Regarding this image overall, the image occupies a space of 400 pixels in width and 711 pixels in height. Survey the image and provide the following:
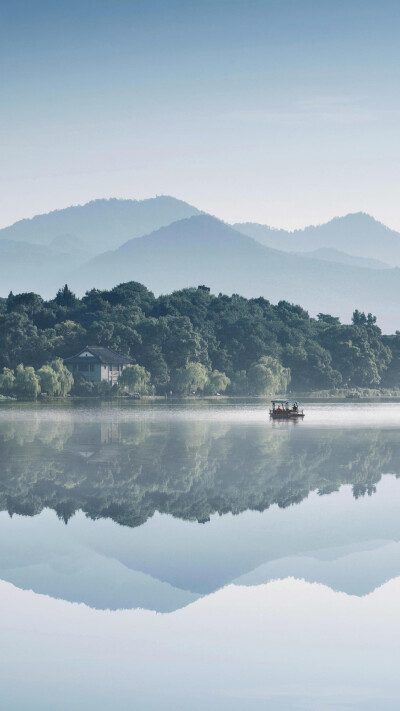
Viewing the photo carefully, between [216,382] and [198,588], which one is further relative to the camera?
[216,382]

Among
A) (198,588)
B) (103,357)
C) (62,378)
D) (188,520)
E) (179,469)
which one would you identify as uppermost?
(103,357)

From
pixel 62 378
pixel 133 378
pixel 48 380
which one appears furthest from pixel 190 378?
pixel 48 380

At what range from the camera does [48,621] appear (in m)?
12.4

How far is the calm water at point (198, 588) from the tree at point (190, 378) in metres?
79.5

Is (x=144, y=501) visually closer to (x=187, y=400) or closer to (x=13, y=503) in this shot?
(x=13, y=503)

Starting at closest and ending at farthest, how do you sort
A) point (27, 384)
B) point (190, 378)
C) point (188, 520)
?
point (188, 520)
point (27, 384)
point (190, 378)

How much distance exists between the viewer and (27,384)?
9538 cm

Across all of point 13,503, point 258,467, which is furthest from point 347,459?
point 13,503

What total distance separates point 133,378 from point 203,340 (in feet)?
51.5

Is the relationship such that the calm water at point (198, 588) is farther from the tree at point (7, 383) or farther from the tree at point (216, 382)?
the tree at point (216, 382)

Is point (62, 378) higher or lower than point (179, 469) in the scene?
higher

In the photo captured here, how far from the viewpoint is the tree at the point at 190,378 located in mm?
108188

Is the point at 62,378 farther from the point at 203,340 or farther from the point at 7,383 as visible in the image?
the point at 203,340

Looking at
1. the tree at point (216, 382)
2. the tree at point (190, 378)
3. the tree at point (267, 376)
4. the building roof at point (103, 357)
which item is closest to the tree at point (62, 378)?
the building roof at point (103, 357)
